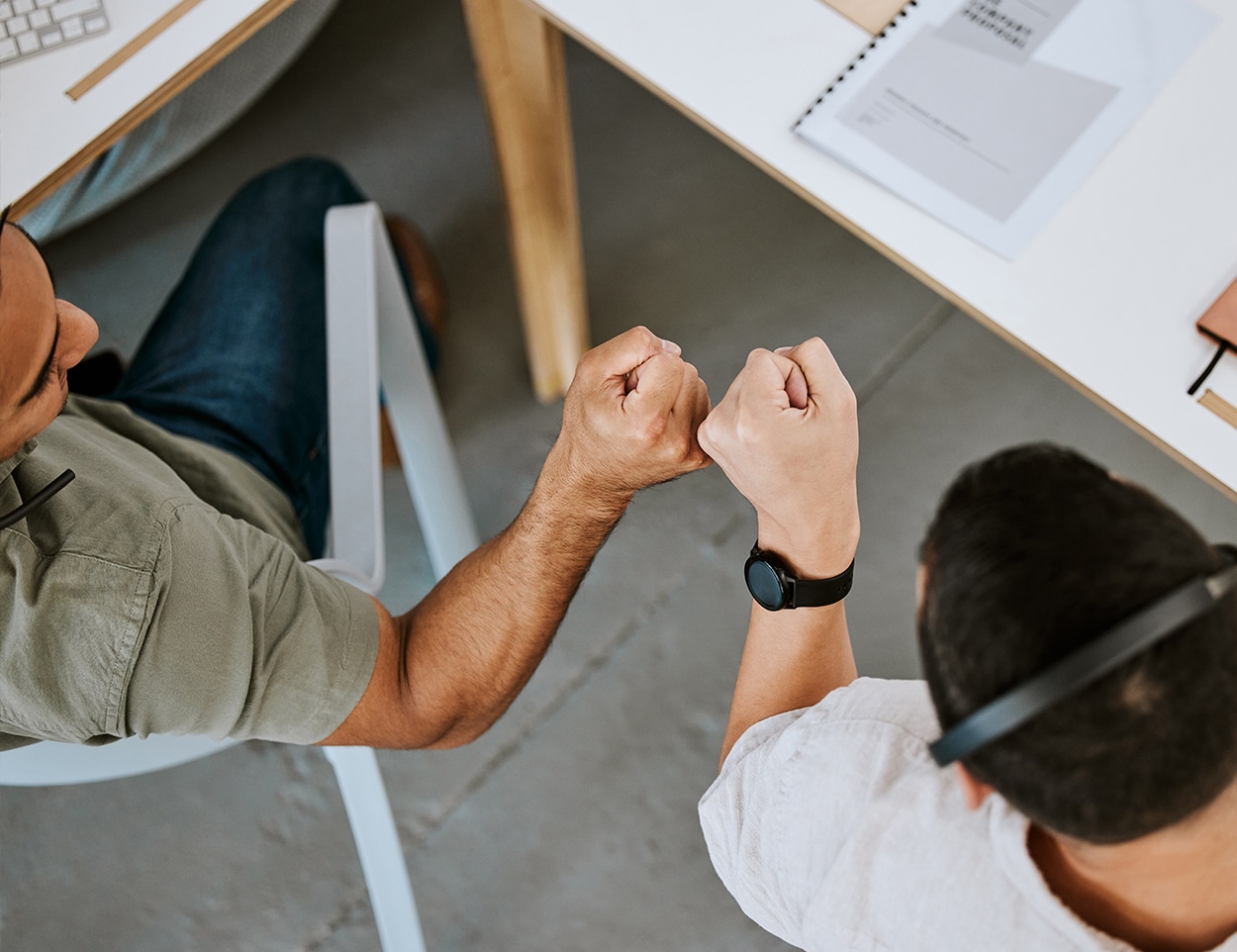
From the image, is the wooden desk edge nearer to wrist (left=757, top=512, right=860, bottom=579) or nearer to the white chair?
the white chair

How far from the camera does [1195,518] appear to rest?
4.86ft

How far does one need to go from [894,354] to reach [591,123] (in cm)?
73

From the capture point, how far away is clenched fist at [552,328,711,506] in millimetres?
707

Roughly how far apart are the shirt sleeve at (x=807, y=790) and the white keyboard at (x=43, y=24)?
950 mm

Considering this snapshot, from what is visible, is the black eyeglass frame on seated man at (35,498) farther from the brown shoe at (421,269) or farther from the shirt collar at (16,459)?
the brown shoe at (421,269)

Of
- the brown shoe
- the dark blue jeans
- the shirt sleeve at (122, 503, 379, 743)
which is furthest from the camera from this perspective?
the brown shoe

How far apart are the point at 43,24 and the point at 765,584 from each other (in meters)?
0.90

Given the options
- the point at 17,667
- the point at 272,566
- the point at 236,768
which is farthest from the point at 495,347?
the point at 17,667

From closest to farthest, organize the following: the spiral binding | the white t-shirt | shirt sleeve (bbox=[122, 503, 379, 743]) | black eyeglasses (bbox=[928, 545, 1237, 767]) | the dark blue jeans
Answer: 1. black eyeglasses (bbox=[928, 545, 1237, 767])
2. the white t-shirt
3. shirt sleeve (bbox=[122, 503, 379, 743])
4. the spiral binding
5. the dark blue jeans

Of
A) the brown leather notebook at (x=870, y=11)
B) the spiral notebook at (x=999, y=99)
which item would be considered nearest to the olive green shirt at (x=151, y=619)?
the spiral notebook at (x=999, y=99)

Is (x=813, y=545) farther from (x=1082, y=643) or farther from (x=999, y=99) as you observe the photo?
(x=999, y=99)

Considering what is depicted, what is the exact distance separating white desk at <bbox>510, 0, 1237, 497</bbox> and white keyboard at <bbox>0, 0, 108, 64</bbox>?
0.50 meters

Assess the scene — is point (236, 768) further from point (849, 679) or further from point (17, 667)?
point (849, 679)

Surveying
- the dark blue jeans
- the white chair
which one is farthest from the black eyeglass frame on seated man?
the dark blue jeans
